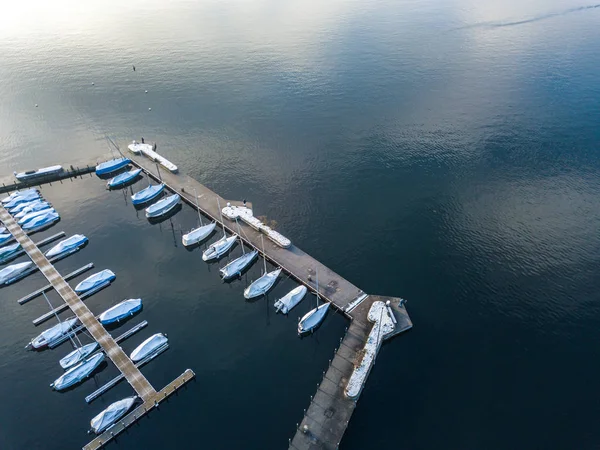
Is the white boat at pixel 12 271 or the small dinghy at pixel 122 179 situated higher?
the small dinghy at pixel 122 179

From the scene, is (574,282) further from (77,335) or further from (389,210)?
(77,335)

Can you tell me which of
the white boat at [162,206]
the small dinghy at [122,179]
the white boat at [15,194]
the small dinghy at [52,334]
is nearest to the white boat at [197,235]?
the white boat at [162,206]

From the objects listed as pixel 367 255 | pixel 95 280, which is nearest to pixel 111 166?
pixel 95 280

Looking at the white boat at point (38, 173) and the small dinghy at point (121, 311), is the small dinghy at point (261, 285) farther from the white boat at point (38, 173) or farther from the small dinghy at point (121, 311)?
the white boat at point (38, 173)

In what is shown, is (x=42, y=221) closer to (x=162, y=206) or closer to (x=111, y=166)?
(x=111, y=166)

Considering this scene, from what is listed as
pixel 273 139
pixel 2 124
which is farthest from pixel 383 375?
pixel 2 124
